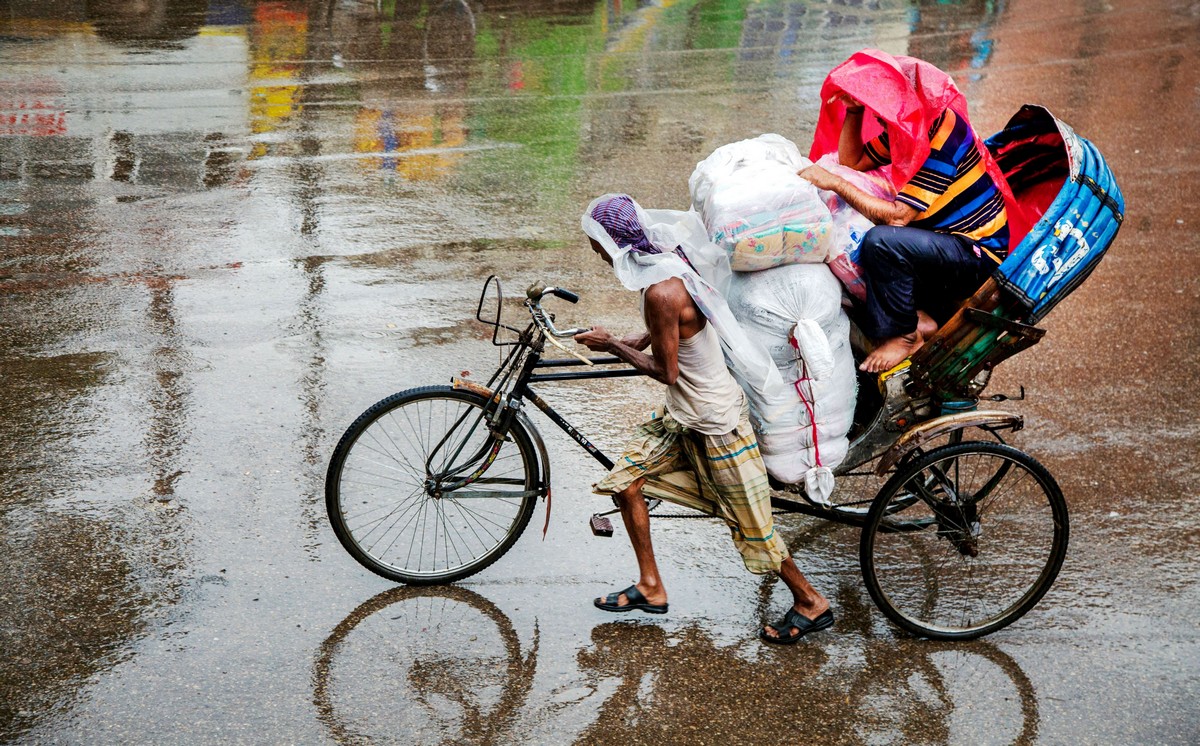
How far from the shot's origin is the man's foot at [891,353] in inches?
162

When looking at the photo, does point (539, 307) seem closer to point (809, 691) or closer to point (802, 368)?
point (802, 368)

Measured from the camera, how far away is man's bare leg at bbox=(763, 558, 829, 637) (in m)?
4.09

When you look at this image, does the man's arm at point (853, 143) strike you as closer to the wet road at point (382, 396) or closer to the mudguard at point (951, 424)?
the mudguard at point (951, 424)

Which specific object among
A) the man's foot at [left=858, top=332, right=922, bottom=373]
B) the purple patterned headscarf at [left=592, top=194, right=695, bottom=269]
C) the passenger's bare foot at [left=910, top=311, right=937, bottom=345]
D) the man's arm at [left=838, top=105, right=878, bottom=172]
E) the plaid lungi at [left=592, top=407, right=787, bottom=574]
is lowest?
the plaid lungi at [left=592, top=407, right=787, bottom=574]

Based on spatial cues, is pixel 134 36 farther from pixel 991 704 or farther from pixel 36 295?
pixel 991 704

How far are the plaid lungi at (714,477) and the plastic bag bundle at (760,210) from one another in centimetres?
60

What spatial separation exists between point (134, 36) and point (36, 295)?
8302mm

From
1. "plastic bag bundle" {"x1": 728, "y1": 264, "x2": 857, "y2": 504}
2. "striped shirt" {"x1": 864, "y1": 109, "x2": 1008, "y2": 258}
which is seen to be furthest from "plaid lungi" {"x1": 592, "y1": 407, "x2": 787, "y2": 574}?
"striped shirt" {"x1": 864, "y1": 109, "x2": 1008, "y2": 258}

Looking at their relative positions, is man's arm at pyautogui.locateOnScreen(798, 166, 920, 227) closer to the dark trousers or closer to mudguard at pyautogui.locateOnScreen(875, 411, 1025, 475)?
the dark trousers

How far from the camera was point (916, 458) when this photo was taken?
160 inches

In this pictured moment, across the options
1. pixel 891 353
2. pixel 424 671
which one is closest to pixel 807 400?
pixel 891 353

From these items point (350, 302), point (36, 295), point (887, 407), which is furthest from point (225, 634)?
point (36, 295)

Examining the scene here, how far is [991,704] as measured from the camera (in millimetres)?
3814

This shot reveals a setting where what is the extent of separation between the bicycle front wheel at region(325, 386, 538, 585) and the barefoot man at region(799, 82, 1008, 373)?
1.43 metres
